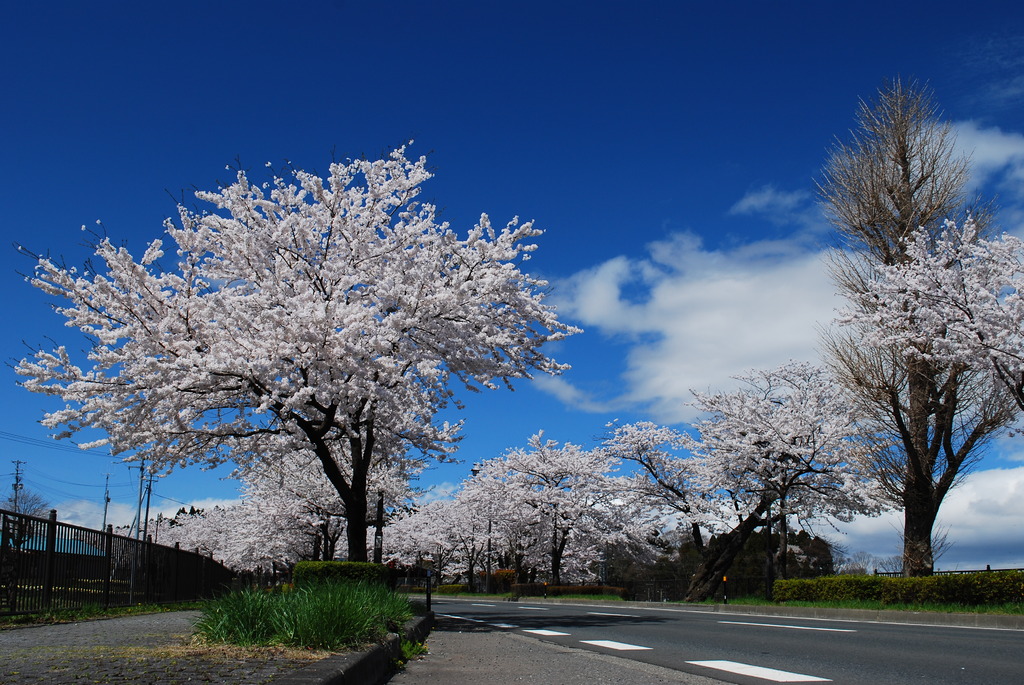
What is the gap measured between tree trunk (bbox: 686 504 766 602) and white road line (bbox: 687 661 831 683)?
2331 centimetres

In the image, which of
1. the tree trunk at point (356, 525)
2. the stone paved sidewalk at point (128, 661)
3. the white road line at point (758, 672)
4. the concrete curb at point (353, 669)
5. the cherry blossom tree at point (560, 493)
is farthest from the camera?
the cherry blossom tree at point (560, 493)

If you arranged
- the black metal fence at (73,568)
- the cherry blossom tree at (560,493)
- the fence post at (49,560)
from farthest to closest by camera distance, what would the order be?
1. the cherry blossom tree at (560,493)
2. the fence post at (49,560)
3. the black metal fence at (73,568)

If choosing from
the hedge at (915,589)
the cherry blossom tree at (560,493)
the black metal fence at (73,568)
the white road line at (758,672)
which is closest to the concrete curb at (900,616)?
the hedge at (915,589)

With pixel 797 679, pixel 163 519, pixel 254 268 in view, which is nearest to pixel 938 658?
pixel 797 679

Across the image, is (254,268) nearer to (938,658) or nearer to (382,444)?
(382,444)

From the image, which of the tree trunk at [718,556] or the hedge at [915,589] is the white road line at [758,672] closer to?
the hedge at [915,589]

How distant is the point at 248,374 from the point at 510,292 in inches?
197

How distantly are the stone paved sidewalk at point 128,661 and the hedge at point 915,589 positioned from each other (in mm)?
16126

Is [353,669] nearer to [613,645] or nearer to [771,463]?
[613,645]

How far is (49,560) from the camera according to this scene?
11.7m

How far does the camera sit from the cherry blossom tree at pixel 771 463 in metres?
28.1

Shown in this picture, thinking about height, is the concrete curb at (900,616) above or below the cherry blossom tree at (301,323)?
below

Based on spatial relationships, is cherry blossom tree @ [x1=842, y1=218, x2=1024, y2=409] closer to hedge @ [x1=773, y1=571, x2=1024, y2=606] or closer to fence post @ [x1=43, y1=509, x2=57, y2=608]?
hedge @ [x1=773, y1=571, x2=1024, y2=606]

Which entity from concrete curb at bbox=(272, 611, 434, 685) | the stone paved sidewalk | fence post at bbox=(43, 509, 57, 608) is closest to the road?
concrete curb at bbox=(272, 611, 434, 685)
